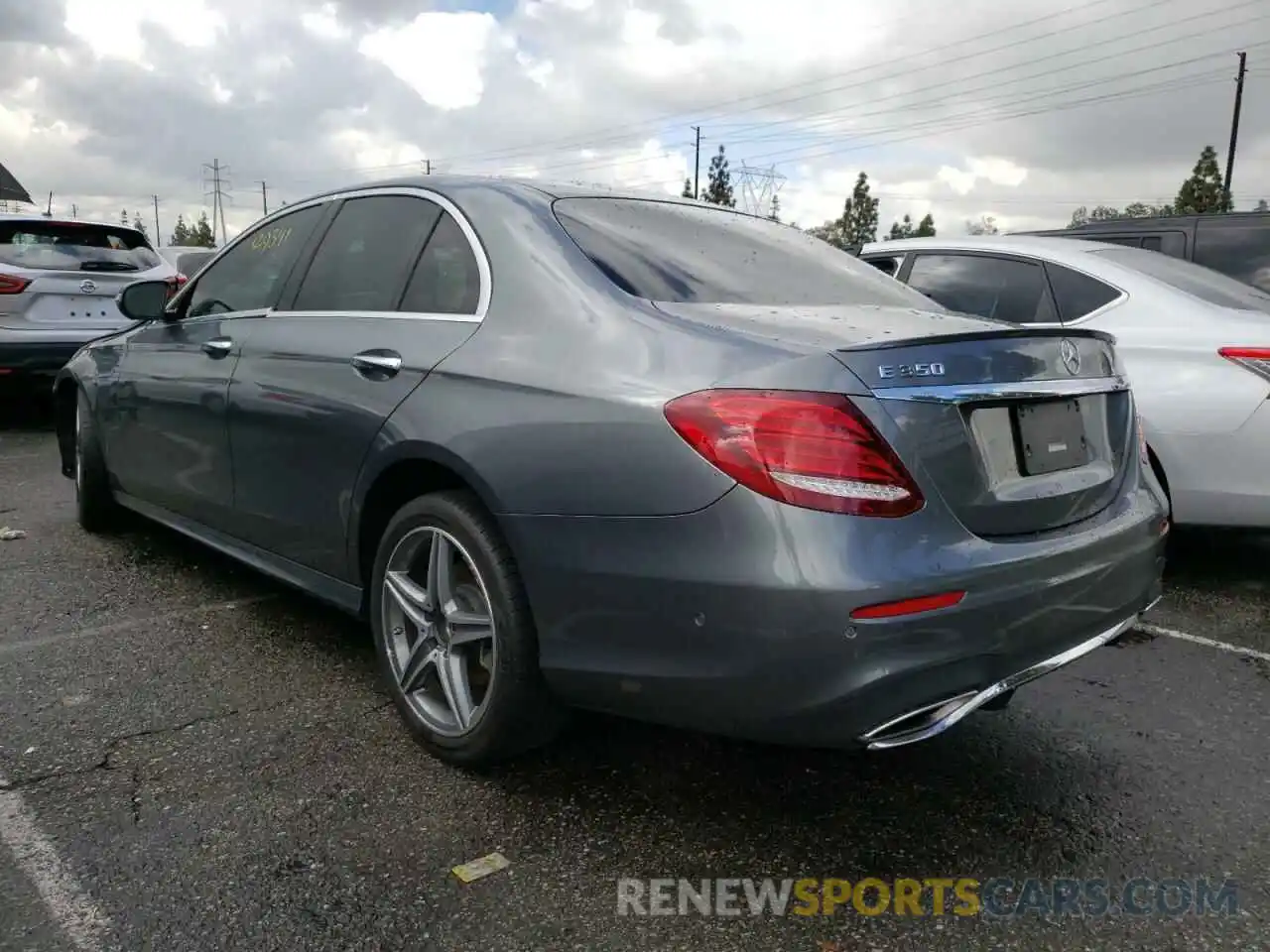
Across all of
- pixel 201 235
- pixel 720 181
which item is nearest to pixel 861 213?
pixel 720 181

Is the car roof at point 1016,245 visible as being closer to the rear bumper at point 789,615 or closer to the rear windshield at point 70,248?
the rear bumper at point 789,615

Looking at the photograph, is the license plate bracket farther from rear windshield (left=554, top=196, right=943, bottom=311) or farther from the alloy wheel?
the alloy wheel

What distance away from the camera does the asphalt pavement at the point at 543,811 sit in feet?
7.08

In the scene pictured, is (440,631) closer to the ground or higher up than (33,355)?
closer to the ground

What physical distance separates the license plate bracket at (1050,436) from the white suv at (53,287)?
7808mm

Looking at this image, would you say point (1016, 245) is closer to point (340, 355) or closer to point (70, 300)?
point (340, 355)

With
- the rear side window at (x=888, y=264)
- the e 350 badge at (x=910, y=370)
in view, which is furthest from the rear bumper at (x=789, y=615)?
the rear side window at (x=888, y=264)

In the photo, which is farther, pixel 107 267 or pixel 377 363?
pixel 107 267

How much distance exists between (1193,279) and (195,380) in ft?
14.3

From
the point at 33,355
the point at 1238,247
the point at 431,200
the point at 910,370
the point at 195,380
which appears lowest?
the point at 33,355

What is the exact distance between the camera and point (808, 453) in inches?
83.0

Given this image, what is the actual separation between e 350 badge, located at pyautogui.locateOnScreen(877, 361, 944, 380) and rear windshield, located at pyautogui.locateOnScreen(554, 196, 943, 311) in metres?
0.57

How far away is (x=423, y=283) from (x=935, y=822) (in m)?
2.01

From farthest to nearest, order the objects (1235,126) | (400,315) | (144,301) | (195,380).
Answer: (1235,126), (144,301), (195,380), (400,315)
